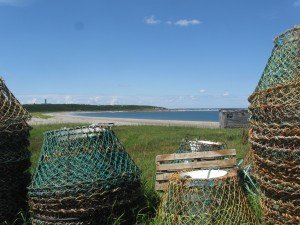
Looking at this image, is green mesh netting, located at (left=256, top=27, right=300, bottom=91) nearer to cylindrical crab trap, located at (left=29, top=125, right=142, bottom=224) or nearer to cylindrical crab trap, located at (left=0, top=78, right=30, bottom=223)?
cylindrical crab trap, located at (left=29, top=125, right=142, bottom=224)

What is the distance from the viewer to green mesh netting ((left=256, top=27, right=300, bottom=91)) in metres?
3.68

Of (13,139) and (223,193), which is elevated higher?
(13,139)

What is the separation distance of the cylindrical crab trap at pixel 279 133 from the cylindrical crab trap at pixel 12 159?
2.51 meters

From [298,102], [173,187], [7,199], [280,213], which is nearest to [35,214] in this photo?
[7,199]

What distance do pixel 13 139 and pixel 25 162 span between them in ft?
1.12

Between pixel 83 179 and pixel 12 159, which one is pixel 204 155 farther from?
pixel 12 159

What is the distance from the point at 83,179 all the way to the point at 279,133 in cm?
181

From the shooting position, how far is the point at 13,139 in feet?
15.8

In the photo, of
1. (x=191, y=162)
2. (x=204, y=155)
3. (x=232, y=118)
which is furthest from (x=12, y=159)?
(x=232, y=118)

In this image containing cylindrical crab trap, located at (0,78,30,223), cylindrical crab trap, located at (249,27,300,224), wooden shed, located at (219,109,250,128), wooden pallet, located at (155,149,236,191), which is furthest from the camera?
wooden shed, located at (219,109,250,128)

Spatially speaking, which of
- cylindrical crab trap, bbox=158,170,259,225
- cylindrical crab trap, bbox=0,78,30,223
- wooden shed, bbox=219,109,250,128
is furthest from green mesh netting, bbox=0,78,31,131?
wooden shed, bbox=219,109,250,128

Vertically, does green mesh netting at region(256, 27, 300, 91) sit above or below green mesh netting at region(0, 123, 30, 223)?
above

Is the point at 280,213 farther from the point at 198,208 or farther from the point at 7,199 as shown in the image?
the point at 7,199

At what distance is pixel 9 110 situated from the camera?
198 inches
